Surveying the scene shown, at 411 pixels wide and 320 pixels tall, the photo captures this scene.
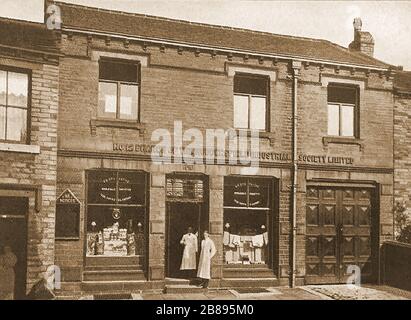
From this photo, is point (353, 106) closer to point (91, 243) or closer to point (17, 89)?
point (91, 243)

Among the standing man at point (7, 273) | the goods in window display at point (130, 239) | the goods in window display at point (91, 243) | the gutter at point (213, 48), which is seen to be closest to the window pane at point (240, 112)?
the gutter at point (213, 48)

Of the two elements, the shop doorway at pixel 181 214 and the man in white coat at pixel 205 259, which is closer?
the man in white coat at pixel 205 259

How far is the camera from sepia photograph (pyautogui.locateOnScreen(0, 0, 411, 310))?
35.3ft

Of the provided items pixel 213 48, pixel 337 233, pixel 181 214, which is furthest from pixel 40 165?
pixel 337 233

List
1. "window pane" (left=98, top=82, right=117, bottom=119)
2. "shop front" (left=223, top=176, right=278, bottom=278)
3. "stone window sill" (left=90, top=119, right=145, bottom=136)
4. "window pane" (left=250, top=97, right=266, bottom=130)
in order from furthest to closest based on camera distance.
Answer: "window pane" (left=250, top=97, right=266, bottom=130) < "shop front" (left=223, top=176, right=278, bottom=278) < "window pane" (left=98, top=82, right=117, bottom=119) < "stone window sill" (left=90, top=119, right=145, bottom=136)

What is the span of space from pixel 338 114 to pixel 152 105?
5.16 m

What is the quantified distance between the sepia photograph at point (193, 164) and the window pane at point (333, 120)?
62 millimetres

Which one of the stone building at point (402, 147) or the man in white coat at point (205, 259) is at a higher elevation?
the stone building at point (402, 147)

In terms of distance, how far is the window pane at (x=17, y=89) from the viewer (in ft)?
34.6

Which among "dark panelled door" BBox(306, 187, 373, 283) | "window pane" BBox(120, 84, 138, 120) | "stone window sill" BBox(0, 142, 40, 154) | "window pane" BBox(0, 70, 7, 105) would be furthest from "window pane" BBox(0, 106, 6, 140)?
"dark panelled door" BBox(306, 187, 373, 283)

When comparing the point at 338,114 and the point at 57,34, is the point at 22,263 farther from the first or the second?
the point at 338,114

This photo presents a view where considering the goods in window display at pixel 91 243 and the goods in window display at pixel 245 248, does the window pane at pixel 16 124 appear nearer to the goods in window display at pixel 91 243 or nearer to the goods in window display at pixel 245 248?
the goods in window display at pixel 91 243

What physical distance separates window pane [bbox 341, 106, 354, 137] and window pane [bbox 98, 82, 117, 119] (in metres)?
6.18

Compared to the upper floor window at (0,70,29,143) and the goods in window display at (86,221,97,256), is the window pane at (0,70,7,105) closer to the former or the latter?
the upper floor window at (0,70,29,143)
